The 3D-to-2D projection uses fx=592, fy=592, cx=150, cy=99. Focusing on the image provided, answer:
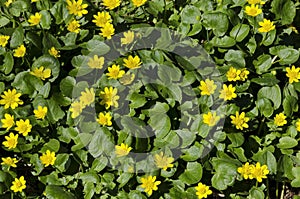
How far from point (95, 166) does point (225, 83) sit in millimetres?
728

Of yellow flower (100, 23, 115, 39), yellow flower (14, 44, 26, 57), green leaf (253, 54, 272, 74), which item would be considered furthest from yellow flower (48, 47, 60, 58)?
green leaf (253, 54, 272, 74)

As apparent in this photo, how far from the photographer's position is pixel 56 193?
8.14ft

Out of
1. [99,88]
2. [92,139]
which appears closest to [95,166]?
[92,139]

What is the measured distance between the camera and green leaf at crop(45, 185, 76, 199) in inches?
97.3

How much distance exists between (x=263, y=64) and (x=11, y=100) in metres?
1.17

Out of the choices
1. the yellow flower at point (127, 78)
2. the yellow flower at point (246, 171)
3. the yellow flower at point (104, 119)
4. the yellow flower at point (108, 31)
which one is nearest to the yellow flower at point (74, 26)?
the yellow flower at point (108, 31)

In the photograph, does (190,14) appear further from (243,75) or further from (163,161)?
(163,161)

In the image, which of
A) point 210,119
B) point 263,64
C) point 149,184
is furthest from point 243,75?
point 149,184

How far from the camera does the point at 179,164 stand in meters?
2.59

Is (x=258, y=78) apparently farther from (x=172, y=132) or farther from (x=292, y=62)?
(x=172, y=132)

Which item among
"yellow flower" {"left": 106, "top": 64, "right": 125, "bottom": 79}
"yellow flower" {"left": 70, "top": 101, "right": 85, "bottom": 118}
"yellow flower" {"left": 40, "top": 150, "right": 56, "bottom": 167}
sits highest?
"yellow flower" {"left": 106, "top": 64, "right": 125, "bottom": 79}

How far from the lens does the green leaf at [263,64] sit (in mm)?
2770

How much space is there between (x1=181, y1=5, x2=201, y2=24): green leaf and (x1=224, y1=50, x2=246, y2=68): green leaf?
0.77ft

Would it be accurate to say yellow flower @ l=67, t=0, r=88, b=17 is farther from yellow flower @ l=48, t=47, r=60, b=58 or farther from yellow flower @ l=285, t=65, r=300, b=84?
yellow flower @ l=285, t=65, r=300, b=84
